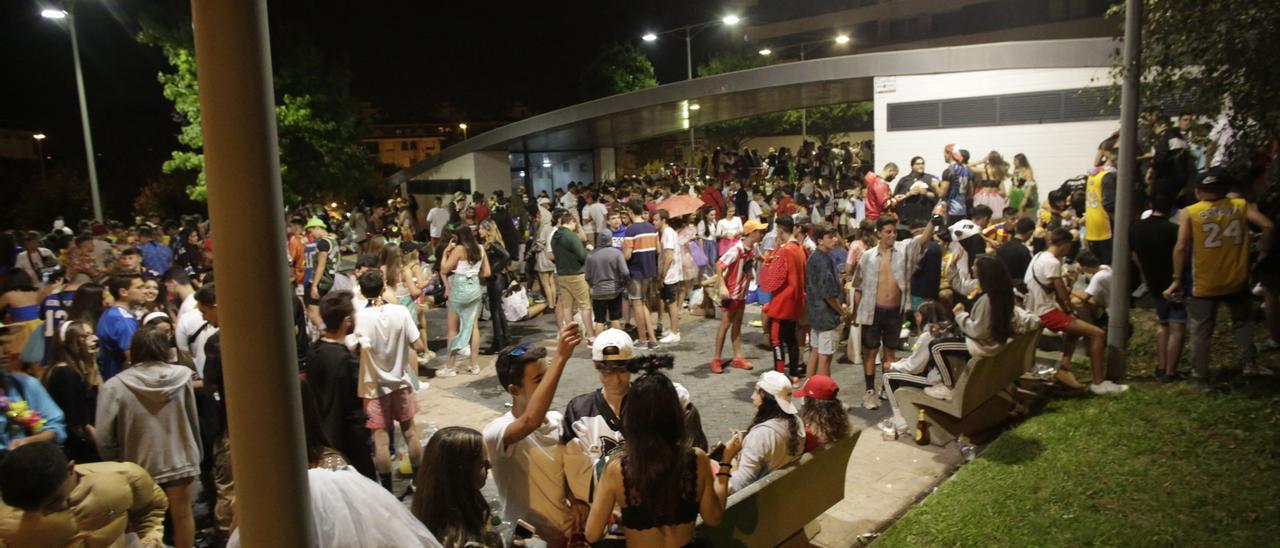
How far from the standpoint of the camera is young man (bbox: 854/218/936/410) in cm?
796

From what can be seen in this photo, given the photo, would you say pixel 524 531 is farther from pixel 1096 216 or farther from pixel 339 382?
pixel 1096 216

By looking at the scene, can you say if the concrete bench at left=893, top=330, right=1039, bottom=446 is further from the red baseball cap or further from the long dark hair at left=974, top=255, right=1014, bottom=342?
the red baseball cap

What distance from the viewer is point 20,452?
140 inches

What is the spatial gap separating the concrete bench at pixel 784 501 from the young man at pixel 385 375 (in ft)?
10.1

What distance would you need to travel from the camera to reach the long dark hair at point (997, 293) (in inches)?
267

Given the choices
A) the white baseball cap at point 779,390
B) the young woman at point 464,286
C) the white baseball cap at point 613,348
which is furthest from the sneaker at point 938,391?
the young woman at point 464,286

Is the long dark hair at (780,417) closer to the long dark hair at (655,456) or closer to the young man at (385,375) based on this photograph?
the long dark hair at (655,456)

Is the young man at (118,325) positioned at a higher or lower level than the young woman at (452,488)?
higher

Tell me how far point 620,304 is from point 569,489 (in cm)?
654

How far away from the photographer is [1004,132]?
14.5 m

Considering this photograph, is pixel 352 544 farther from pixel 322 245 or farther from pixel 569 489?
pixel 322 245

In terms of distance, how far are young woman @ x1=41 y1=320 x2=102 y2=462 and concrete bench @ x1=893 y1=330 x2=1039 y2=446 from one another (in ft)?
20.7

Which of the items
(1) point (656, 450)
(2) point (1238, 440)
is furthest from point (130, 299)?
(2) point (1238, 440)

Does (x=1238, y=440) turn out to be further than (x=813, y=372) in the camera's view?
No
